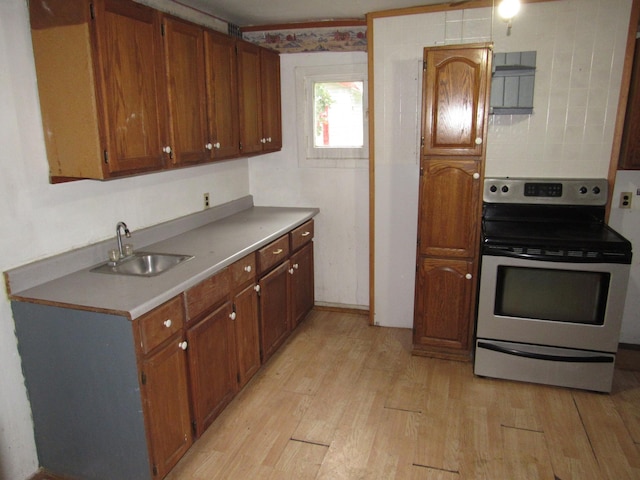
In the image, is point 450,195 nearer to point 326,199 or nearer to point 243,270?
point 326,199

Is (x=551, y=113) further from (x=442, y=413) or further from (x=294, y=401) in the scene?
(x=294, y=401)

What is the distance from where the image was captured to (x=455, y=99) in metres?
2.89

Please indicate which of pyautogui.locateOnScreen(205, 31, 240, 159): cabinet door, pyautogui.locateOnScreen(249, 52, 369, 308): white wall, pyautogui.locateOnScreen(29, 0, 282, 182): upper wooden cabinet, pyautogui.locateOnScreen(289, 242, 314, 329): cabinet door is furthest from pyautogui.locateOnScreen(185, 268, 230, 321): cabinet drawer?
pyautogui.locateOnScreen(249, 52, 369, 308): white wall

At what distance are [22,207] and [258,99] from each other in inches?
71.5

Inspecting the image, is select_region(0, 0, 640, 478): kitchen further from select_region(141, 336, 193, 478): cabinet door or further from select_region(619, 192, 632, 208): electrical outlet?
select_region(141, 336, 193, 478): cabinet door

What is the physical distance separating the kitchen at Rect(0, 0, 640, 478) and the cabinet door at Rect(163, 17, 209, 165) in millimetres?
349

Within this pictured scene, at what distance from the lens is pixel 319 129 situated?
12.8ft

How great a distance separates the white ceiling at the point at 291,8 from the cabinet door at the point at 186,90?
467 millimetres

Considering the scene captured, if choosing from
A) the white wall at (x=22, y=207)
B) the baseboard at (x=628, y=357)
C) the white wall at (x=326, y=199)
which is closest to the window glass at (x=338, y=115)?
the white wall at (x=326, y=199)

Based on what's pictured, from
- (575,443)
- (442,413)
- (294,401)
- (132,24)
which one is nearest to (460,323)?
(442,413)

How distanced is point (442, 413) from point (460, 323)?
2.36 ft

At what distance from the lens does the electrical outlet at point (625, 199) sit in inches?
125

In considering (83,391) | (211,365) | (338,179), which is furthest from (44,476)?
(338,179)

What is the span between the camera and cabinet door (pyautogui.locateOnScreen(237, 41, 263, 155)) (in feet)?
10.4
